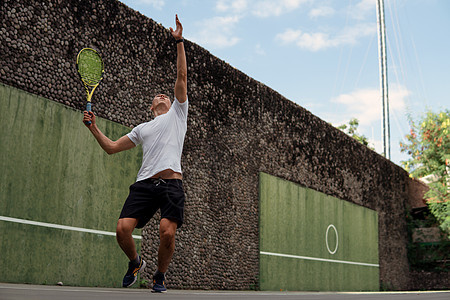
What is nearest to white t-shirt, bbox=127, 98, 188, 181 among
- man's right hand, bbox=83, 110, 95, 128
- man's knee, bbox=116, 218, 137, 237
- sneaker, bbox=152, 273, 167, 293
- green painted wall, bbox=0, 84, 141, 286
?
man's knee, bbox=116, 218, 137, 237

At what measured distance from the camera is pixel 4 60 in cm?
569

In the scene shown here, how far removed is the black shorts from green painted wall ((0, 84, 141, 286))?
2198 millimetres

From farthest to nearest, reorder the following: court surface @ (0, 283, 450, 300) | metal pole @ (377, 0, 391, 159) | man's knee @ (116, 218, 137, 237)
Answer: metal pole @ (377, 0, 391, 159) → man's knee @ (116, 218, 137, 237) → court surface @ (0, 283, 450, 300)

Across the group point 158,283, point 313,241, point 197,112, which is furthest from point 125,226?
point 313,241

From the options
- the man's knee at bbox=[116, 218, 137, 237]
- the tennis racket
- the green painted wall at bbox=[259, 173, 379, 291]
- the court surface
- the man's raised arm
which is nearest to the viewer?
the court surface

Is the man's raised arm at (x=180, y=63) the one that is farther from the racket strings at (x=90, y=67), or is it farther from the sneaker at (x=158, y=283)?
the racket strings at (x=90, y=67)

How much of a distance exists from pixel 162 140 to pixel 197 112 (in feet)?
14.6

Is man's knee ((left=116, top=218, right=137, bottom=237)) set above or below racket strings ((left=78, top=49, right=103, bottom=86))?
below

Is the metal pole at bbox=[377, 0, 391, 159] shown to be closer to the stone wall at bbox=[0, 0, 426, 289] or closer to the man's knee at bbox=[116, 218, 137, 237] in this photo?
the stone wall at bbox=[0, 0, 426, 289]

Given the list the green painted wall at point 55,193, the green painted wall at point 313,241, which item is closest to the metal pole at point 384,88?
the green painted wall at point 313,241

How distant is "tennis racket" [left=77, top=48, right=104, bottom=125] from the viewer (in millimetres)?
6488

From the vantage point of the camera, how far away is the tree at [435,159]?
57.2 feet

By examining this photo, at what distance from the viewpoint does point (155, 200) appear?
3988 millimetres

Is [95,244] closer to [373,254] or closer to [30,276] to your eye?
[30,276]
